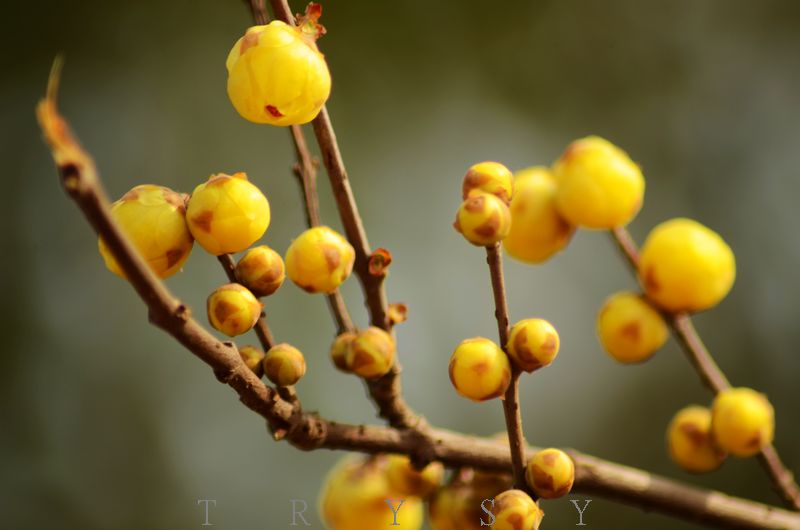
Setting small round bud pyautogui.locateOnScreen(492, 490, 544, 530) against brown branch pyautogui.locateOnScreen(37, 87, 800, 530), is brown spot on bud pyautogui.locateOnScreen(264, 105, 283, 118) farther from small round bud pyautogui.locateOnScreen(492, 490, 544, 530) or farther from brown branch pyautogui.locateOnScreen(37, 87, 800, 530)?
small round bud pyautogui.locateOnScreen(492, 490, 544, 530)

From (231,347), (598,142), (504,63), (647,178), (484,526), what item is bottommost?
(484,526)

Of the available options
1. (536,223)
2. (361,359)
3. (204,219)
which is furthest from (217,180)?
(536,223)

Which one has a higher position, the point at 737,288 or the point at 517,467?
the point at 737,288

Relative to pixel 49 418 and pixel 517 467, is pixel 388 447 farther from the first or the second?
pixel 49 418

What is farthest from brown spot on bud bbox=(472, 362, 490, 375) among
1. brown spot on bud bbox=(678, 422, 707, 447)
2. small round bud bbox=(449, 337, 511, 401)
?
brown spot on bud bbox=(678, 422, 707, 447)

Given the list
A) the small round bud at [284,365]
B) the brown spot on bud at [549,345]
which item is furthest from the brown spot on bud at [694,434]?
the small round bud at [284,365]

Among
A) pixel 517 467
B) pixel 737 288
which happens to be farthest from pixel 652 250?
pixel 737 288
